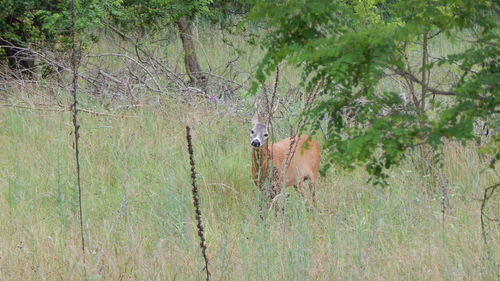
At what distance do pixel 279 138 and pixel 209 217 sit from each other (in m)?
2.58

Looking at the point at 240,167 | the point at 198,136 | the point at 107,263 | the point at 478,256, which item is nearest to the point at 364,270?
the point at 478,256

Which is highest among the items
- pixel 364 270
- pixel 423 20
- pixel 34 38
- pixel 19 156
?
pixel 34 38

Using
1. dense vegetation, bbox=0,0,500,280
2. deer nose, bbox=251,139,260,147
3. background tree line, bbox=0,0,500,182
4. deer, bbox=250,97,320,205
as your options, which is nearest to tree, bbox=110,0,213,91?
dense vegetation, bbox=0,0,500,280

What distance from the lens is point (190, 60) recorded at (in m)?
11.0

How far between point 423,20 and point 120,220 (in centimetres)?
293

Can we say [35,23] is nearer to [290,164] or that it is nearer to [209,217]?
[290,164]

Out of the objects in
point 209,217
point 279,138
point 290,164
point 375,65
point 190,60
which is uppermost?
point 190,60

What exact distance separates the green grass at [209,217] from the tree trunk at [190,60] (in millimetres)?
2272

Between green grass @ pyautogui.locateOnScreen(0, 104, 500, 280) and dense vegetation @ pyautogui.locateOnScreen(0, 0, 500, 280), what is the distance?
0.02 m

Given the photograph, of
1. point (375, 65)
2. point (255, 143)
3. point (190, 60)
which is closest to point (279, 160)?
point (255, 143)

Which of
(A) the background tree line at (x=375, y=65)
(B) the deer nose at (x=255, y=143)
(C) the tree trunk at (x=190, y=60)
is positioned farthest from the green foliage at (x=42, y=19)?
(A) the background tree line at (x=375, y=65)

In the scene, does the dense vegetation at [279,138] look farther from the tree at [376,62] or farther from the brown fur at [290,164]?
the brown fur at [290,164]

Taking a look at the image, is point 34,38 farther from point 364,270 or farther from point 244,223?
point 364,270

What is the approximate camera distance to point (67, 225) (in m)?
5.18
